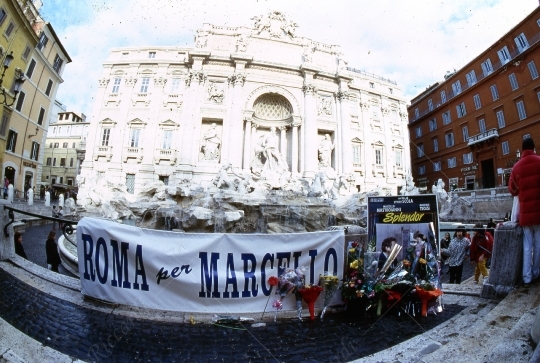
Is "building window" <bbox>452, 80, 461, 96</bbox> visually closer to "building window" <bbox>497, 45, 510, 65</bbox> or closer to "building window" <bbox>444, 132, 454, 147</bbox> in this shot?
"building window" <bbox>444, 132, 454, 147</bbox>

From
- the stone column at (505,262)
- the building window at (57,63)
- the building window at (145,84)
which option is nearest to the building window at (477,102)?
the stone column at (505,262)

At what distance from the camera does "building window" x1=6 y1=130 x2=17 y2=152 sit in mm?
15097

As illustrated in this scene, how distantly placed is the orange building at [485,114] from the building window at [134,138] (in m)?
31.9

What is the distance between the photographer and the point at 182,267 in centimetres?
347

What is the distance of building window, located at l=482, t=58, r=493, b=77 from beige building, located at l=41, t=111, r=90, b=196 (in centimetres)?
4978

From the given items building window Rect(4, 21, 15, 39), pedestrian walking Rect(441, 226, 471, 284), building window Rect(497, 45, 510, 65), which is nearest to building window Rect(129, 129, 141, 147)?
building window Rect(4, 21, 15, 39)

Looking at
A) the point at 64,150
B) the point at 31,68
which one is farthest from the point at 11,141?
the point at 64,150

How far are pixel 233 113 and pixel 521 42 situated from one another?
85.2 ft

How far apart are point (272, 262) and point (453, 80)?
35.7m

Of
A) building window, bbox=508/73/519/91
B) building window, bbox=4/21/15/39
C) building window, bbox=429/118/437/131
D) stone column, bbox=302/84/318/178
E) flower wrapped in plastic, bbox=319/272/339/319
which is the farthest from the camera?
building window, bbox=429/118/437/131

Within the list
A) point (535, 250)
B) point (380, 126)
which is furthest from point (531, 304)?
point (380, 126)

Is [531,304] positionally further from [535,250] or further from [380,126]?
[380,126]

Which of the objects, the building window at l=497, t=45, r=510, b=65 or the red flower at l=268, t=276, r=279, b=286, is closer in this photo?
the red flower at l=268, t=276, r=279, b=286

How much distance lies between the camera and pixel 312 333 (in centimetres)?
309
